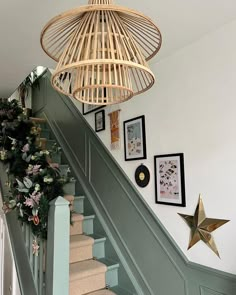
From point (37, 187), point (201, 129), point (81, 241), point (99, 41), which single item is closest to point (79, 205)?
point (81, 241)

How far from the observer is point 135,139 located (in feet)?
7.40

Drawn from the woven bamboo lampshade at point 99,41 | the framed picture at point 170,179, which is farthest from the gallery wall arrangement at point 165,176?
the woven bamboo lampshade at point 99,41

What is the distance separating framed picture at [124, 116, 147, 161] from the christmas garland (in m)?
0.66

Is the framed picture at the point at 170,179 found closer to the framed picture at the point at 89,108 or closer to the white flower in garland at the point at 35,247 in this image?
the white flower in garland at the point at 35,247

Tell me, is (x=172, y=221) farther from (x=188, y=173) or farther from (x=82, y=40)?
(x=82, y=40)

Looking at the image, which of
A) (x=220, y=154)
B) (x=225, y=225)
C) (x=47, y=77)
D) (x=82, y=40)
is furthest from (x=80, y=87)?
(x=47, y=77)

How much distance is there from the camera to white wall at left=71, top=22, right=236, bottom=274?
155 cm

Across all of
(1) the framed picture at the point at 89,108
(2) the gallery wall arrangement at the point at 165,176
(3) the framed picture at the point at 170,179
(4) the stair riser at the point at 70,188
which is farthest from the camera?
(4) the stair riser at the point at 70,188

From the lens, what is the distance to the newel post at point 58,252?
4.90 ft

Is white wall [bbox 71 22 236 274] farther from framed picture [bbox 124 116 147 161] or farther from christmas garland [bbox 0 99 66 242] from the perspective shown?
christmas garland [bbox 0 99 66 242]

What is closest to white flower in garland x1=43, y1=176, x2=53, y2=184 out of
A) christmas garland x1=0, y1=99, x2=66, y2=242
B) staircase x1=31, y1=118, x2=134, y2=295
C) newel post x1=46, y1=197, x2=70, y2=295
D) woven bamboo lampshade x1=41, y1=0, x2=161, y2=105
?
christmas garland x1=0, y1=99, x2=66, y2=242

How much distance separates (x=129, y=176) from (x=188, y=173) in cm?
66

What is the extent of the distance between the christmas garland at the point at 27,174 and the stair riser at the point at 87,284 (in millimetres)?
665

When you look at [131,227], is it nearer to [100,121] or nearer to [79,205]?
[79,205]
